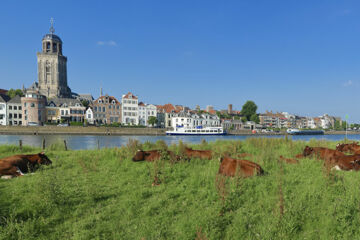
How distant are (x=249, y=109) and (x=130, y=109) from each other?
255 feet

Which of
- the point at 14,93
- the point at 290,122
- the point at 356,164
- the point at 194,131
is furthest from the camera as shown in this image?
the point at 290,122

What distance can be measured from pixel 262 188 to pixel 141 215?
9.23ft

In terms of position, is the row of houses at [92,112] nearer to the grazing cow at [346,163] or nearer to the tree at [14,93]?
the tree at [14,93]

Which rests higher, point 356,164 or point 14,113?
point 14,113

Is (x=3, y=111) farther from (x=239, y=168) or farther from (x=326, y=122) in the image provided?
(x=326, y=122)

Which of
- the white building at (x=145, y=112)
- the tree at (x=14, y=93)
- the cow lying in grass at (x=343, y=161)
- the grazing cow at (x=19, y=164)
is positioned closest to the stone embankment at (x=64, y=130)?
the white building at (x=145, y=112)

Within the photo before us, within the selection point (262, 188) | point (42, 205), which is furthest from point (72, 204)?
point (262, 188)

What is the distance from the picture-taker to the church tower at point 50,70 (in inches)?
4808

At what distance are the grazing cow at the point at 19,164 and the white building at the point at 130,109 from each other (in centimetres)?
7987

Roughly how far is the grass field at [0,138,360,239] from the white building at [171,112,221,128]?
8367 centimetres

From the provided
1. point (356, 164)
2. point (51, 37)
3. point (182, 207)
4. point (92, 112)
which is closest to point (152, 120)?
point (92, 112)

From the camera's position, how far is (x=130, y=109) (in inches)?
3465

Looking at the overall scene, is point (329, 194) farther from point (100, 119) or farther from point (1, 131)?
point (100, 119)

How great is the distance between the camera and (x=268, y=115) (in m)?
156
